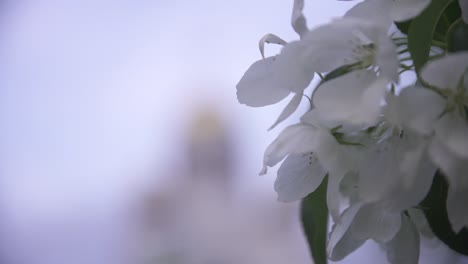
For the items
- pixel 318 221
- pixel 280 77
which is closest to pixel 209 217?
pixel 318 221

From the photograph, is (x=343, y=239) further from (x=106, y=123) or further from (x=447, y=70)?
(x=106, y=123)

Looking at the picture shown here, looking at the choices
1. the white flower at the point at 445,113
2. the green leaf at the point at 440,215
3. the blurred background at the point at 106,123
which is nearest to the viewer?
the white flower at the point at 445,113

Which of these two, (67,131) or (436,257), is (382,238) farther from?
(67,131)

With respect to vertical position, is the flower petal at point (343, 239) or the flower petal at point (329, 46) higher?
the flower petal at point (329, 46)

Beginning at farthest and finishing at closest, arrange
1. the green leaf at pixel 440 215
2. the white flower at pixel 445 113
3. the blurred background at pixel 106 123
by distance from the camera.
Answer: the blurred background at pixel 106 123 → the green leaf at pixel 440 215 → the white flower at pixel 445 113

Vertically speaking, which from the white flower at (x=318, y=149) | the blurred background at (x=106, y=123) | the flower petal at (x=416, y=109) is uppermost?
the flower petal at (x=416, y=109)

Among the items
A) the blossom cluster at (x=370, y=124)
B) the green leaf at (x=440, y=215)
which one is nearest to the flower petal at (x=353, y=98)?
the blossom cluster at (x=370, y=124)

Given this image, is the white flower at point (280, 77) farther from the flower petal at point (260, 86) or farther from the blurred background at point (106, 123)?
the blurred background at point (106, 123)
